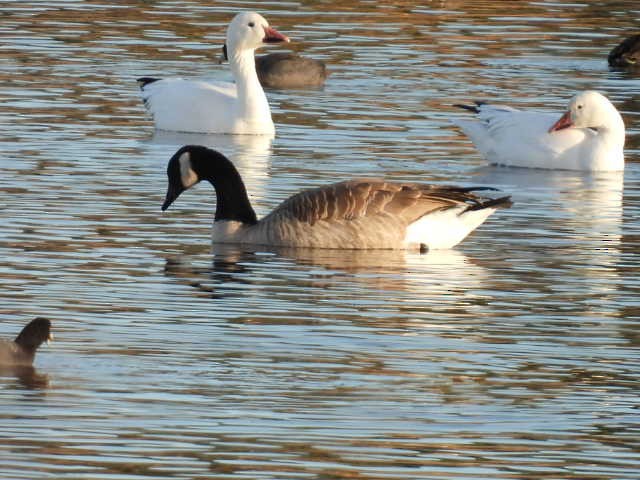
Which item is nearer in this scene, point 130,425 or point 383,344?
point 130,425

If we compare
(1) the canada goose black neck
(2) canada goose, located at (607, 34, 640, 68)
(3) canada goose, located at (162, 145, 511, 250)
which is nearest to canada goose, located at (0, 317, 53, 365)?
(3) canada goose, located at (162, 145, 511, 250)

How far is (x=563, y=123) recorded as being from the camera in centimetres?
1988

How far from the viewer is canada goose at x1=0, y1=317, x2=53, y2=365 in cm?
987

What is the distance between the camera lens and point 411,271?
45.4ft

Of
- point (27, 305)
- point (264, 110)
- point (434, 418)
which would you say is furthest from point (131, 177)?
point (434, 418)

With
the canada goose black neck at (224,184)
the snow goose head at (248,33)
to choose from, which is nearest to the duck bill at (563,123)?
the snow goose head at (248,33)

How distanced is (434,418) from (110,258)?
5.12 m

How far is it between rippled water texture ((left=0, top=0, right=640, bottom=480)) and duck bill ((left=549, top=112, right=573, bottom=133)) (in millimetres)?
531

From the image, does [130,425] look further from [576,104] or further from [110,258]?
[576,104]

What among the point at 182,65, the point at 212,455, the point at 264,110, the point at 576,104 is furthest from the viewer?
the point at 182,65

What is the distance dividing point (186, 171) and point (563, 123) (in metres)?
5.50

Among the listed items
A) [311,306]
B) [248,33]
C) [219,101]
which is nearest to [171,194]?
[311,306]

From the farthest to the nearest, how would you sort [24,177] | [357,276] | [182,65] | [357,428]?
1. [182,65]
2. [24,177]
3. [357,276]
4. [357,428]

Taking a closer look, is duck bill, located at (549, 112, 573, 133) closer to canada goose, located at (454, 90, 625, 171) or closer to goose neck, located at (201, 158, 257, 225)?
canada goose, located at (454, 90, 625, 171)
